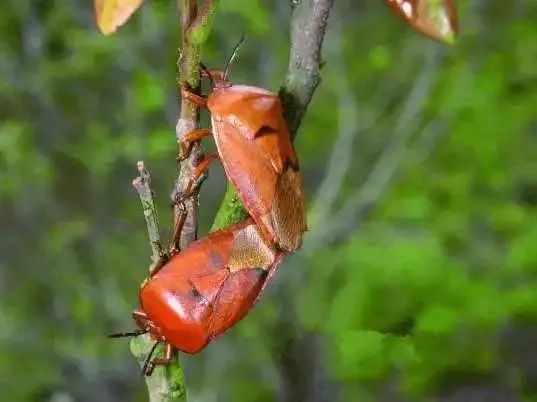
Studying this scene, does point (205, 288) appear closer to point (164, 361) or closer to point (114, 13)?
point (164, 361)

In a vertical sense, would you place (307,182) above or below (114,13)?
above

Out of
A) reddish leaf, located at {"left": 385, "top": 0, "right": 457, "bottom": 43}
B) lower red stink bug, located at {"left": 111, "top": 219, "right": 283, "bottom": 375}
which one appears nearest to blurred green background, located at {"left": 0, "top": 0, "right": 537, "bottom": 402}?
lower red stink bug, located at {"left": 111, "top": 219, "right": 283, "bottom": 375}

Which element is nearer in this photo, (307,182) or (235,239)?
(235,239)

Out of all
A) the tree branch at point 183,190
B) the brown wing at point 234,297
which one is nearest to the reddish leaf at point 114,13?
the tree branch at point 183,190

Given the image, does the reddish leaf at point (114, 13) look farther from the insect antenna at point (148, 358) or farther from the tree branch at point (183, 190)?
the insect antenna at point (148, 358)

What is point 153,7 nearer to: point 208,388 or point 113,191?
point 113,191

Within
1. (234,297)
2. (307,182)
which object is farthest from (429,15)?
(307,182)
